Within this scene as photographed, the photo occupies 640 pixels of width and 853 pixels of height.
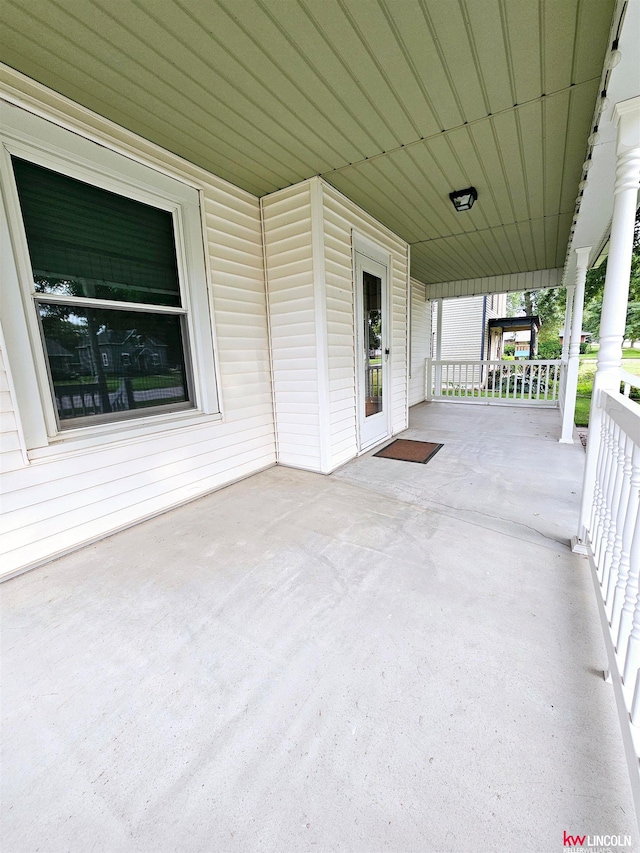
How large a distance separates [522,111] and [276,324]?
2418 millimetres

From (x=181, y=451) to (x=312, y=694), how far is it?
6.90 ft

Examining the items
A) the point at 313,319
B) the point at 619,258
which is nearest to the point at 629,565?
the point at 619,258

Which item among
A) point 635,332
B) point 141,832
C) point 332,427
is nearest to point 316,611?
point 141,832

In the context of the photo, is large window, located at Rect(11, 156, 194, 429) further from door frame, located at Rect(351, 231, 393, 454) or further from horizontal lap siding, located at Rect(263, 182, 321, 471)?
door frame, located at Rect(351, 231, 393, 454)

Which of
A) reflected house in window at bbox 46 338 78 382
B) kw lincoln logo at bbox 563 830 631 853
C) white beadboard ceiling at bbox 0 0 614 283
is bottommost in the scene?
kw lincoln logo at bbox 563 830 631 853

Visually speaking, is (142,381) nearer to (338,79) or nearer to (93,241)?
(93,241)

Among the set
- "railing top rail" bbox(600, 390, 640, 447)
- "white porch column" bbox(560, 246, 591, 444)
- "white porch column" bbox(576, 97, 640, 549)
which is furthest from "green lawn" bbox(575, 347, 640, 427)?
"railing top rail" bbox(600, 390, 640, 447)

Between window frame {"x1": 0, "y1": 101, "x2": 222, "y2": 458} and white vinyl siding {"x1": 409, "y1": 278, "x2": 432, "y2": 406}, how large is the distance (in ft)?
17.6

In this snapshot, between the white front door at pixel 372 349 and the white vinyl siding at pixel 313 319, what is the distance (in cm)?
18

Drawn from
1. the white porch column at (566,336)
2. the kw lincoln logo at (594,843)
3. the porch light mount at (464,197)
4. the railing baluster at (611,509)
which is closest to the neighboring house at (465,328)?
the white porch column at (566,336)

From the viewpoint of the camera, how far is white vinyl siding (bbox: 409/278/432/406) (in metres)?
7.68

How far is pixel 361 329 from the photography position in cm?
399

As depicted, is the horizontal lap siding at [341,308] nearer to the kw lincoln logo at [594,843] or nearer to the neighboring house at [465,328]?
the kw lincoln logo at [594,843]

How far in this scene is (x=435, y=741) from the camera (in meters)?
1.11
